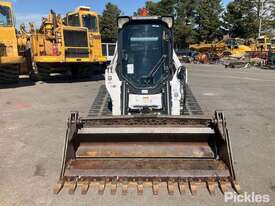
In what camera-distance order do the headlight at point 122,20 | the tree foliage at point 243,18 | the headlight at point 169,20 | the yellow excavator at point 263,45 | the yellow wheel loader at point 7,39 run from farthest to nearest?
the tree foliage at point 243,18, the yellow excavator at point 263,45, the yellow wheel loader at point 7,39, the headlight at point 169,20, the headlight at point 122,20

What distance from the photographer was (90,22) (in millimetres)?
17703

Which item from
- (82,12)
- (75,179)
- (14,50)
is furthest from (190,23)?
(75,179)

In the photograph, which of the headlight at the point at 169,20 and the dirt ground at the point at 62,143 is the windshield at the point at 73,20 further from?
the headlight at the point at 169,20

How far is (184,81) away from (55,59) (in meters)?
10.0

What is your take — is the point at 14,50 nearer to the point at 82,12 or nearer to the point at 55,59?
the point at 55,59

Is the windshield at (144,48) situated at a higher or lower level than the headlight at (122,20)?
lower

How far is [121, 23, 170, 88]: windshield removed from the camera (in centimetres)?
744

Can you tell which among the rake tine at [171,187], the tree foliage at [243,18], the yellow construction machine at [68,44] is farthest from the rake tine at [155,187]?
the tree foliage at [243,18]

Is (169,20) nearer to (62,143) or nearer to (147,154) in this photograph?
(62,143)

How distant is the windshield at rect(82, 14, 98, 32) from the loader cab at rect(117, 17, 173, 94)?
1057 centimetres

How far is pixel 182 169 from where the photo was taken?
448 centimetres

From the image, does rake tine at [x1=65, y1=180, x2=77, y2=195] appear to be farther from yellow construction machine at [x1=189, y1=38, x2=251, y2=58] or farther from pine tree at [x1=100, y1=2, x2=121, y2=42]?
pine tree at [x1=100, y1=2, x2=121, y2=42]

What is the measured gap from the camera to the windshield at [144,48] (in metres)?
7.44

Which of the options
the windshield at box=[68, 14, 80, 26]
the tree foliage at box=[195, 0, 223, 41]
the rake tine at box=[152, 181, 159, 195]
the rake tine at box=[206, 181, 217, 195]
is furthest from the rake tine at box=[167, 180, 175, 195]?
the tree foliage at box=[195, 0, 223, 41]
